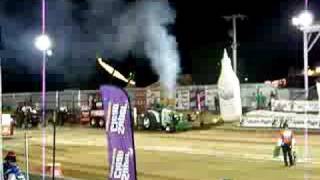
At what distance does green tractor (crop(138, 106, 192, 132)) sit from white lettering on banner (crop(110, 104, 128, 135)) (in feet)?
97.6

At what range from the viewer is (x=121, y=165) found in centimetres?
987

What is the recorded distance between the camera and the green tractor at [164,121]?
131 feet

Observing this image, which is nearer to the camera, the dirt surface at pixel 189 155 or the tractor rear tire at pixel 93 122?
the dirt surface at pixel 189 155

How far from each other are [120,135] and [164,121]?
30.3 metres

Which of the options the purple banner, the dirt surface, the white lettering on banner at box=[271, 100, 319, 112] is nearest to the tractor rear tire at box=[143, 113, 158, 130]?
the dirt surface

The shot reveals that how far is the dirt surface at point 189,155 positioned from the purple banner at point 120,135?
1003 centimetres

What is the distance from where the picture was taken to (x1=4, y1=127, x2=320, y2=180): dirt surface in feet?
68.8

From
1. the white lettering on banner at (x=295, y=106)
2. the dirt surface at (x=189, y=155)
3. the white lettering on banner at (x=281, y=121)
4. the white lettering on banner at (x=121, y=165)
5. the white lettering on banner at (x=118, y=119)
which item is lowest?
the dirt surface at (x=189, y=155)

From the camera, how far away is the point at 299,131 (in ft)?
124

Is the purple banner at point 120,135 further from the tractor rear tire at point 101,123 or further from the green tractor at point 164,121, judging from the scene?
the tractor rear tire at point 101,123

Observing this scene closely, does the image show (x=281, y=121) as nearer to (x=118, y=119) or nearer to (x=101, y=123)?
(x=101, y=123)

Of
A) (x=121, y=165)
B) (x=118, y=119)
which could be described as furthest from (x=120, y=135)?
(x=121, y=165)

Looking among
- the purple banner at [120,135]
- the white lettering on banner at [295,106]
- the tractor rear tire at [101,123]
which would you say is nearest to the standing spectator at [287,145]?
the purple banner at [120,135]

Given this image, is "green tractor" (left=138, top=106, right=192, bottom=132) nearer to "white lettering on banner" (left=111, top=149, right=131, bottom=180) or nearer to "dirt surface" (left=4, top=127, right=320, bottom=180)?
"dirt surface" (left=4, top=127, right=320, bottom=180)
